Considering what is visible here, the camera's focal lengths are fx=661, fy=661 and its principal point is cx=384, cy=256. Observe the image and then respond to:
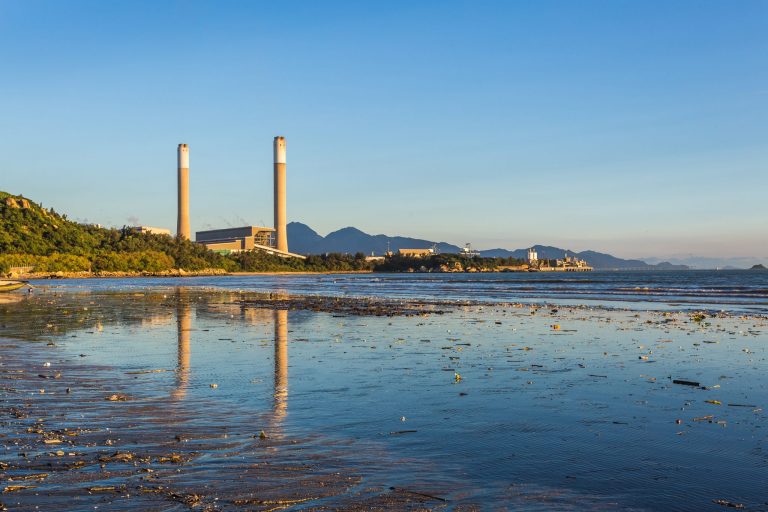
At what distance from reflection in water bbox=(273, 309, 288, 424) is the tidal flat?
103mm

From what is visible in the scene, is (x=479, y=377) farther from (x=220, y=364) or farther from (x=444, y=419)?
(x=220, y=364)

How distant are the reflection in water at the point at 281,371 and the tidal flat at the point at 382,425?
10 centimetres

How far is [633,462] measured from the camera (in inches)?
369

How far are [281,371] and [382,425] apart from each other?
644 centimetres

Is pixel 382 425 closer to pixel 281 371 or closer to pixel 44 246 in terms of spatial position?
pixel 281 371

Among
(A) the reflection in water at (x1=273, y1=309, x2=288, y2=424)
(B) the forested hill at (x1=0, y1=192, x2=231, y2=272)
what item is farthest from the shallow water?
(B) the forested hill at (x1=0, y1=192, x2=231, y2=272)

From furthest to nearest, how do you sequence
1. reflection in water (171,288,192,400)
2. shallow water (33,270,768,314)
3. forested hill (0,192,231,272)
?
forested hill (0,192,231,272) < shallow water (33,270,768,314) < reflection in water (171,288,192,400)

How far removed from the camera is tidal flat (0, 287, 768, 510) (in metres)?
8.02

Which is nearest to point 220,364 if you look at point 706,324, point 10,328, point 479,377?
point 479,377

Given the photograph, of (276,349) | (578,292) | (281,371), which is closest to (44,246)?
(578,292)

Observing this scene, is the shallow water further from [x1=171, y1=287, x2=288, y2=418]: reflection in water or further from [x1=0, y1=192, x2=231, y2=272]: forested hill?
[x1=0, y1=192, x2=231, y2=272]: forested hill

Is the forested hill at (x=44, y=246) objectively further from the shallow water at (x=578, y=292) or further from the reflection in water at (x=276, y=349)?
the reflection in water at (x=276, y=349)

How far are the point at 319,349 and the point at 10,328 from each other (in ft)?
53.1

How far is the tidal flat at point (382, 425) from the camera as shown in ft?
26.3
